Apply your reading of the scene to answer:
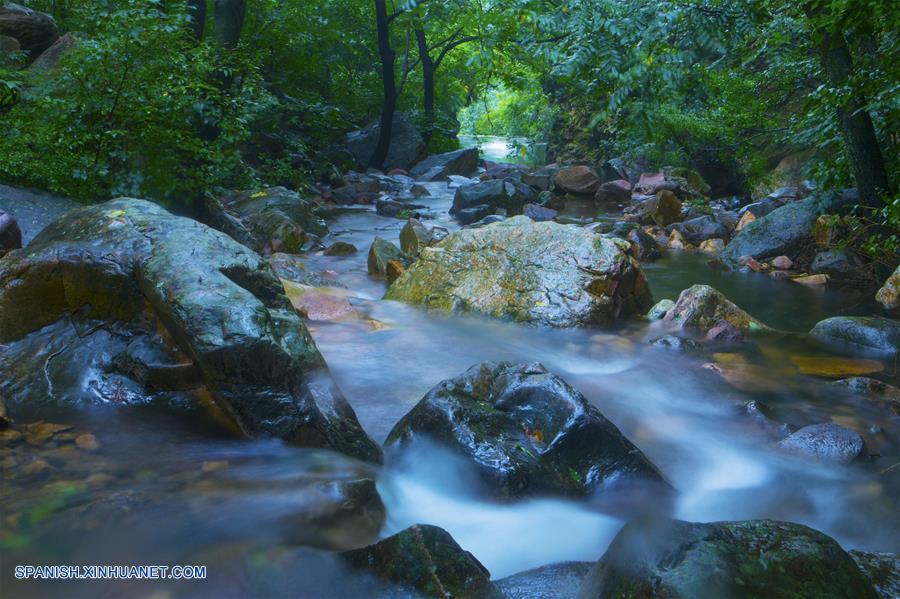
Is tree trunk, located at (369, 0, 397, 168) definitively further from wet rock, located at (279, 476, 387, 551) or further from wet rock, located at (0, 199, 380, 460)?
wet rock, located at (279, 476, 387, 551)

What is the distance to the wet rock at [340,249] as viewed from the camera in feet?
32.0

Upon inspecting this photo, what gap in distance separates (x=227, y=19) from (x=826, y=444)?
10219 mm

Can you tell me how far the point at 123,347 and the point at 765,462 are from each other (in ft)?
12.8

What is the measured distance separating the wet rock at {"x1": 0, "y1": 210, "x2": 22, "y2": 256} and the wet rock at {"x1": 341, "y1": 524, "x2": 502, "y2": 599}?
169 inches

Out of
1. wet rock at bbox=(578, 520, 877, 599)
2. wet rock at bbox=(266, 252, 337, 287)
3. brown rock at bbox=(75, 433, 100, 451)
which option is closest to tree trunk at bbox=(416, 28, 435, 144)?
wet rock at bbox=(266, 252, 337, 287)

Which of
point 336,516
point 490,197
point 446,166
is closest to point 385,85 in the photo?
point 446,166

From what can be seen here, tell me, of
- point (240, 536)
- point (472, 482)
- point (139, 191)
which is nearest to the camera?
point (240, 536)

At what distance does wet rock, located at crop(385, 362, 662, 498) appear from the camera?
3.43 meters

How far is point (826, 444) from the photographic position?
13.6 ft

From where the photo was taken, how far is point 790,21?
7.55 meters

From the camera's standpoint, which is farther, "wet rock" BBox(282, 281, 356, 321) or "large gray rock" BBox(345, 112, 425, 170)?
"large gray rock" BBox(345, 112, 425, 170)

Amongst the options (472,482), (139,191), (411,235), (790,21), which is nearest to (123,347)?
(472,482)

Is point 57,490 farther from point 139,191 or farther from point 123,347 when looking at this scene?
point 139,191

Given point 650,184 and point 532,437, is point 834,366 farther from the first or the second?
point 650,184
